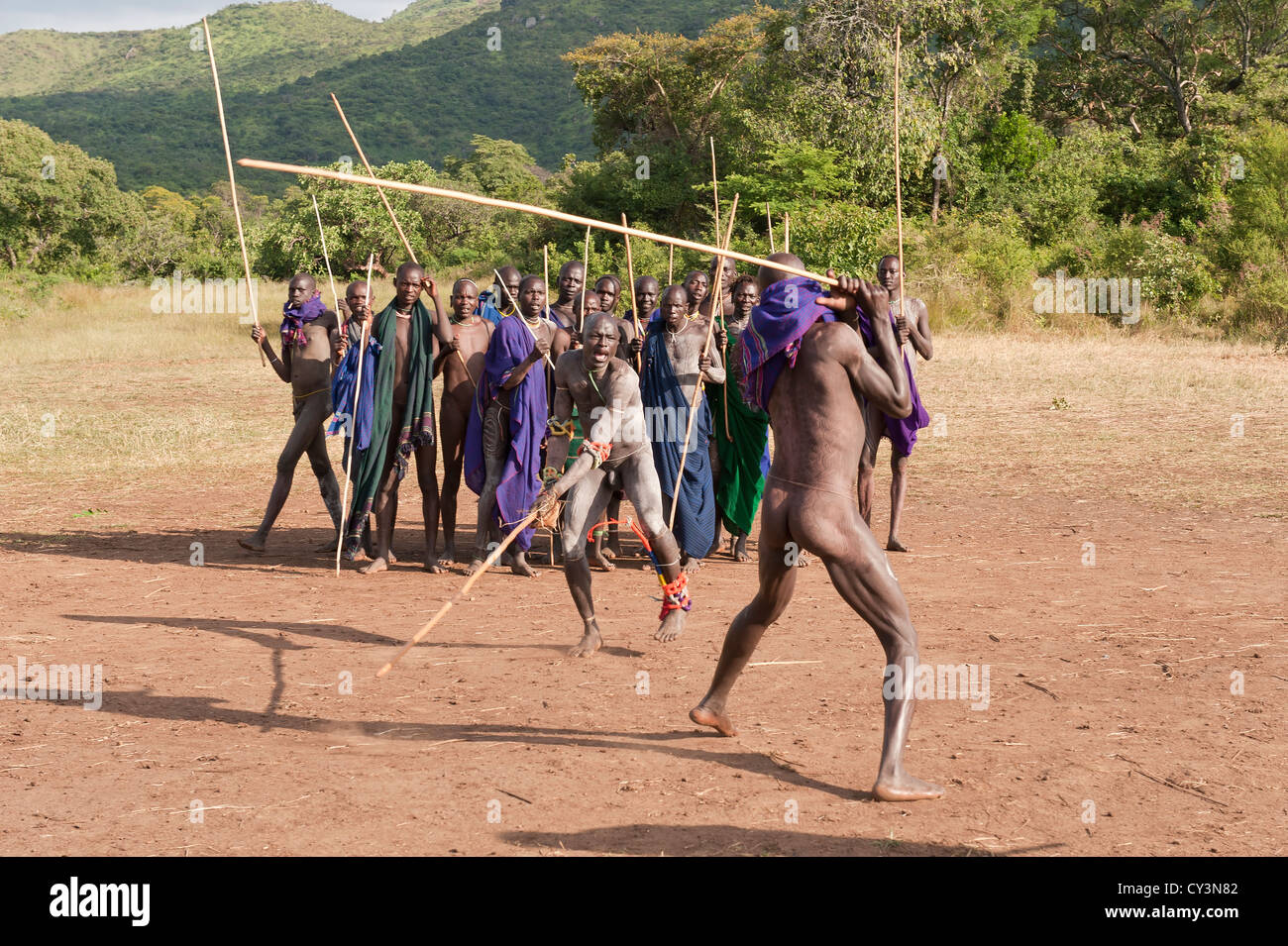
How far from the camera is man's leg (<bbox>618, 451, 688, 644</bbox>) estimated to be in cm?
661

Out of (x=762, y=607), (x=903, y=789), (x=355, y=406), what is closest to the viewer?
(x=903, y=789)

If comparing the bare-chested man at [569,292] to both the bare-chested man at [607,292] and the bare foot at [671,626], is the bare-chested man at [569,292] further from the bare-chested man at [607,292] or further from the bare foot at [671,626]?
the bare foot at [671,626]

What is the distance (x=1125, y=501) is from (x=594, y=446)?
574cm

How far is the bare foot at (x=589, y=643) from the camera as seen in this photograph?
21.4 feet

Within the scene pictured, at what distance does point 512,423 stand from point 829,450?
4.17 metres

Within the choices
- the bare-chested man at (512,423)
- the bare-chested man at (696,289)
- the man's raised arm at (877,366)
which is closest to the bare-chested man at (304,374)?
the bare-chested man at (512,423)

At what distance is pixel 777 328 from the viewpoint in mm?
4766

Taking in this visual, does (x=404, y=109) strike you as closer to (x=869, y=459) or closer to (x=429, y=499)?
→ (x=429, y=499)

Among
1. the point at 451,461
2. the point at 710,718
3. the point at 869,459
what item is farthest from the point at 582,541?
the point at 869,459

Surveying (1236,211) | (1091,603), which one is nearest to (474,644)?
(1091,603)

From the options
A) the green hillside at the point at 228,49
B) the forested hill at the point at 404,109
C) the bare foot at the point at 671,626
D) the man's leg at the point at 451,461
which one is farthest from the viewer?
the green hillside at the point at 228,49

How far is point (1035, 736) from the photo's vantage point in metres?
5.18

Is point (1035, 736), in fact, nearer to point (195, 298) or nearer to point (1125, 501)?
point (1125, 501)

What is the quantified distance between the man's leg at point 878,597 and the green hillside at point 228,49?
10228 cm
